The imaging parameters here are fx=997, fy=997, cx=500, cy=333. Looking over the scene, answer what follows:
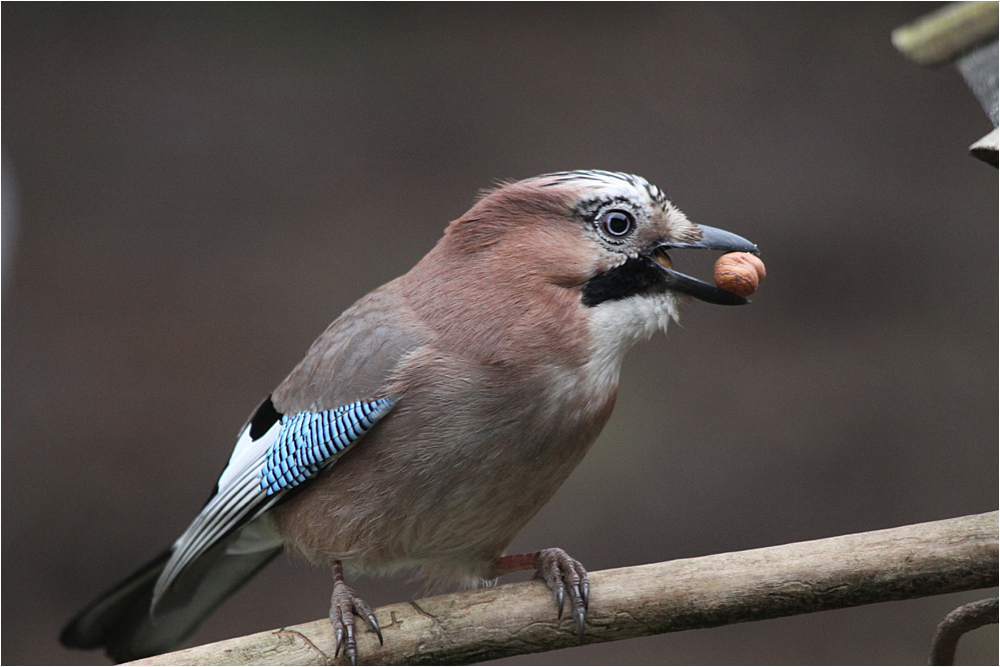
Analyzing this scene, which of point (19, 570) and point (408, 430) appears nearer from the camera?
point (408, 430)

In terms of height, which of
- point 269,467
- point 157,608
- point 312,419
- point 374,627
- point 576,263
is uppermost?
point 576,263

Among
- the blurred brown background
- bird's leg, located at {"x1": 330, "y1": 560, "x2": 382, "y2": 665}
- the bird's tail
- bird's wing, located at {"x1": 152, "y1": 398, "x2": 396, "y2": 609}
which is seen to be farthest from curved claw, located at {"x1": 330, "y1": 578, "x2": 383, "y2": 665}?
the blurred brown background

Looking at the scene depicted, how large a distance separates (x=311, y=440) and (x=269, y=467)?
171 millimetres

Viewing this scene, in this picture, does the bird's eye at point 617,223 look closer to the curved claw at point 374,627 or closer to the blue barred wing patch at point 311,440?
the blue barred wing patch at point 311,440

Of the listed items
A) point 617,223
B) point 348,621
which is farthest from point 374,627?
point 617,223

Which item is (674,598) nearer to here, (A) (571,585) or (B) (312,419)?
(A) (571,585)

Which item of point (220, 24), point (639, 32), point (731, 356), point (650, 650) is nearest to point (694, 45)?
point (639, 32)

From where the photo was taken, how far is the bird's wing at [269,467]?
230 cm

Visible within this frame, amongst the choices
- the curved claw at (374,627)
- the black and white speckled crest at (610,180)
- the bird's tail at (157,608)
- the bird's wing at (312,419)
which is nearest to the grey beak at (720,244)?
the black and white speckled crest at (610,180)

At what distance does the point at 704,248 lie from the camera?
7.47ft

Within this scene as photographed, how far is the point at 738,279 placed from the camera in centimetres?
216

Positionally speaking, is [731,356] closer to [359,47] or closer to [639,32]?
[639,32]

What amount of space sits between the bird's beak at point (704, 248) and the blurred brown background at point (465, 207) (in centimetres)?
272

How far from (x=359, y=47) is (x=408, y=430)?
3.70 metres
